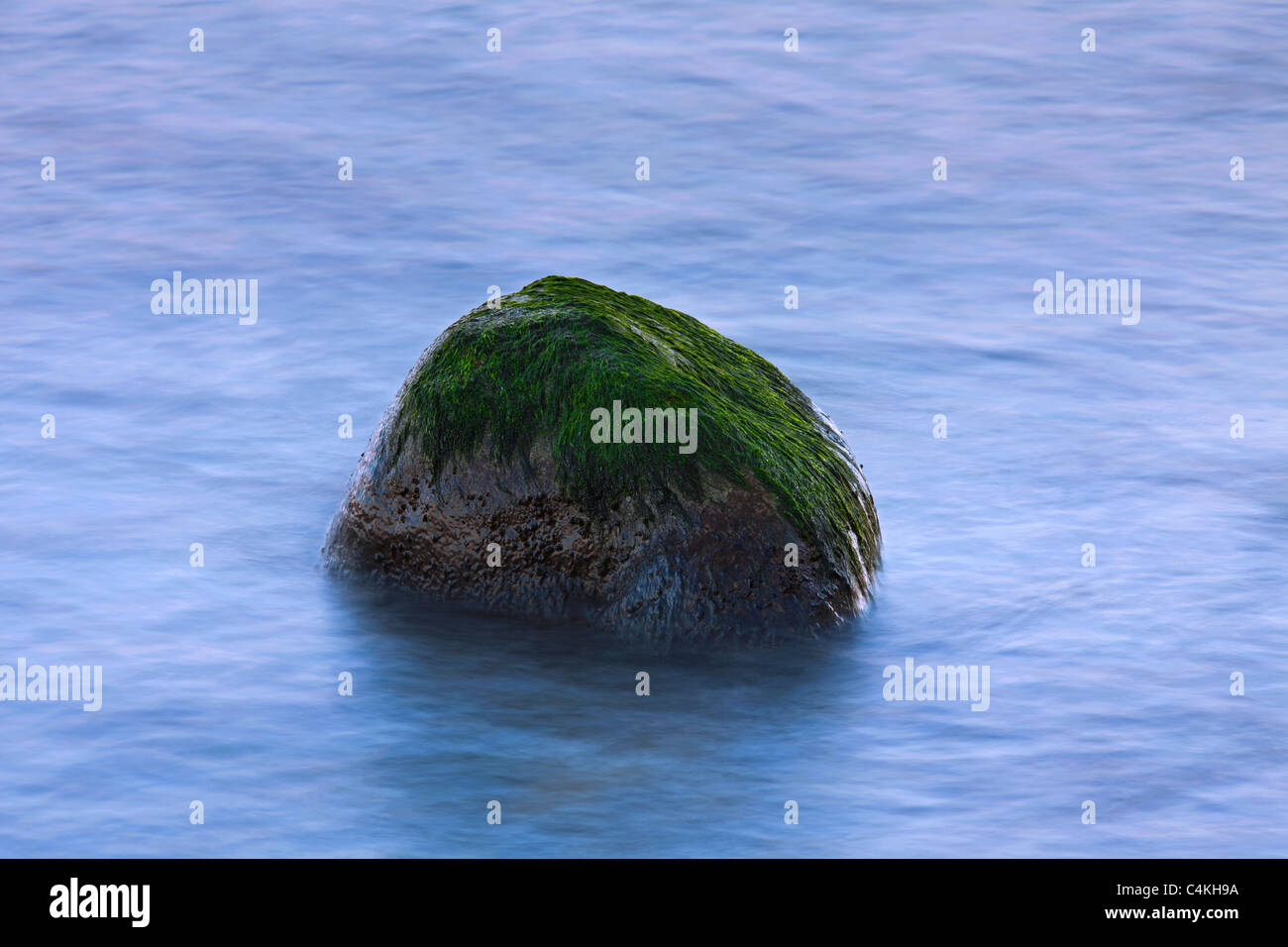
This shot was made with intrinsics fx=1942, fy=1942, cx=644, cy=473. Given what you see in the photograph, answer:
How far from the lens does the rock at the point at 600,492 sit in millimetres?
9375

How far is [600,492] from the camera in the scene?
30.9 feet

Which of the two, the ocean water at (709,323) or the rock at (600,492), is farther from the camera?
the rock at (600,492)

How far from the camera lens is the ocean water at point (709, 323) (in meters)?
8.48

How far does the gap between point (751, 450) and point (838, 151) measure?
1072 centimetres

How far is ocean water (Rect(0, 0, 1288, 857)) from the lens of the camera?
8477mm

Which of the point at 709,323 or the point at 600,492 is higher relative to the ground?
the point at 709,323

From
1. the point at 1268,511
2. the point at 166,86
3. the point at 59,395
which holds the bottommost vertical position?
the point at 1268,511

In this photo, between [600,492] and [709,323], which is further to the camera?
[709,323]

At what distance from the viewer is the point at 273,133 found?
20094mm

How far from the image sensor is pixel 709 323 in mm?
15039

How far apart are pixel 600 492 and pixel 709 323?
5.81m

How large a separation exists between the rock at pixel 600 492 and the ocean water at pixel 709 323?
0.25m
